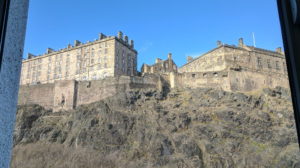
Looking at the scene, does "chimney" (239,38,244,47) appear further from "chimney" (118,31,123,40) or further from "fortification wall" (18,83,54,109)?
"fortification wall" (18,83,54,109)

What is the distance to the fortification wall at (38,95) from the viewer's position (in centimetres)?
3111

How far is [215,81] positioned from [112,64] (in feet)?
41.1

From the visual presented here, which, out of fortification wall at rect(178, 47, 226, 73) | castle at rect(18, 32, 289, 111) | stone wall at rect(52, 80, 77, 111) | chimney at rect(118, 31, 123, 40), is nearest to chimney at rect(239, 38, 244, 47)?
castle at rect(18, 32, 289, 111)

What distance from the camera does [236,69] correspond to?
34.4 meters

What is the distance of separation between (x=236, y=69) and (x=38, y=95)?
76.3 feet

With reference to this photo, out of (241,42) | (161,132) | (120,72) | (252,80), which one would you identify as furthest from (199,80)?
(241,42)

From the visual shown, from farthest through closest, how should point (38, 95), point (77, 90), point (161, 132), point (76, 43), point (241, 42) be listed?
point (241, 42) < point (76, 43) < point (38, 95) < point (77, 90) < point (161, 132)

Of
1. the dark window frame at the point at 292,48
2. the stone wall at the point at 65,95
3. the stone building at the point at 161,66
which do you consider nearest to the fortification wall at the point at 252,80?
→ the stone building at the point at 161,66

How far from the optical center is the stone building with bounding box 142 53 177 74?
4253 centimetres

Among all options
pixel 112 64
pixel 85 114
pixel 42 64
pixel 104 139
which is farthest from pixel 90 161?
pixel 42 64

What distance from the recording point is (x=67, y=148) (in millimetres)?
23250

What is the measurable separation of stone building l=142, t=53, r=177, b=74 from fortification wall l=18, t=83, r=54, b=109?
587 inches

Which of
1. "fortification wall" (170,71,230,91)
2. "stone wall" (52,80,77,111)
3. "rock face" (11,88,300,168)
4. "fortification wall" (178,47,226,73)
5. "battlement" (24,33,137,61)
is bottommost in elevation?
"rock face" (11,88,300,168)

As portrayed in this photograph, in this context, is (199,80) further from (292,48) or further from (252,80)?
(292,48)
